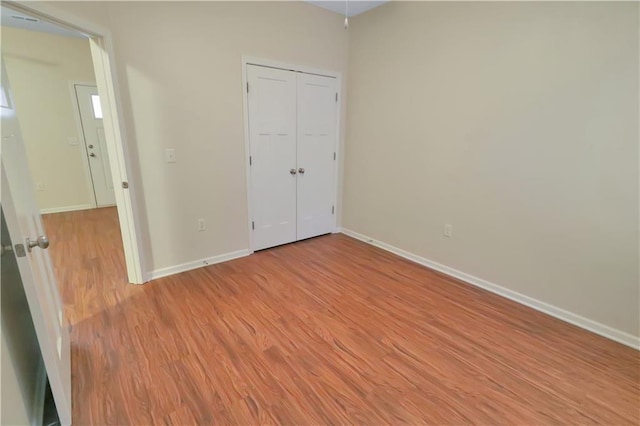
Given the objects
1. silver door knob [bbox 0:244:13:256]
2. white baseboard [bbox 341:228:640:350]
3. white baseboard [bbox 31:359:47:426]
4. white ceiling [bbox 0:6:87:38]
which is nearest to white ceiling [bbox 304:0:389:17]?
white baseboard [bbox 341:228:640:350]

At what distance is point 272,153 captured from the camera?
326 cm

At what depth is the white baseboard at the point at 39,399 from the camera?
4.31 ft

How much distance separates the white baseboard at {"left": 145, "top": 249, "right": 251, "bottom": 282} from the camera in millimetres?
2762

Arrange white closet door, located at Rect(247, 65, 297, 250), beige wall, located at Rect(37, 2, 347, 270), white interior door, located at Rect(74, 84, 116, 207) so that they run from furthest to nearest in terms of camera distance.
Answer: white interior door, located at Rect(74, 84, 116, 207)
white closet door, located at Rect(247, 65, 297, 250)
beige wall, located at Rect(37, 2, 347, 270)

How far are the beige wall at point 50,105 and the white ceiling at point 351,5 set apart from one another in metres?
4.00

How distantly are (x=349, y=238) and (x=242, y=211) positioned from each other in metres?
1.49

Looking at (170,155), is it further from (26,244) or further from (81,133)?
(81,133)

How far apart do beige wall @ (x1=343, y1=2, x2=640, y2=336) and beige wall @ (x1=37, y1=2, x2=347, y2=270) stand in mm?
1115

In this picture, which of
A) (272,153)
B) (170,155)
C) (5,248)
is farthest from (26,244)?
(272,153)

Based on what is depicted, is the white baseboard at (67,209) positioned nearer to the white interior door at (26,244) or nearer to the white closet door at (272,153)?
the white closet door at (272,153)

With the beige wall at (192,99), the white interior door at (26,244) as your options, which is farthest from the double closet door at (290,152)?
the white interior door at (26,244)

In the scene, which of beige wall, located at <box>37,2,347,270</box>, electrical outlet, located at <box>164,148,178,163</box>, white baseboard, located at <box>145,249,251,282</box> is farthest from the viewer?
white baseboard, located at <box>145,249,251,282</box>

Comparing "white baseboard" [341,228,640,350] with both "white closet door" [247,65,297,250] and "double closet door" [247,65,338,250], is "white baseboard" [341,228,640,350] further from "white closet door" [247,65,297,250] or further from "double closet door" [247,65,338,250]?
"white closet door" [247,65,297,250]

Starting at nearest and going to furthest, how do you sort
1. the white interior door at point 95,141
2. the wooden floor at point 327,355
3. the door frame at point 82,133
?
the wooden floor at point 327,355
the door frame at point 82,133
the white interior door at point 95,141
